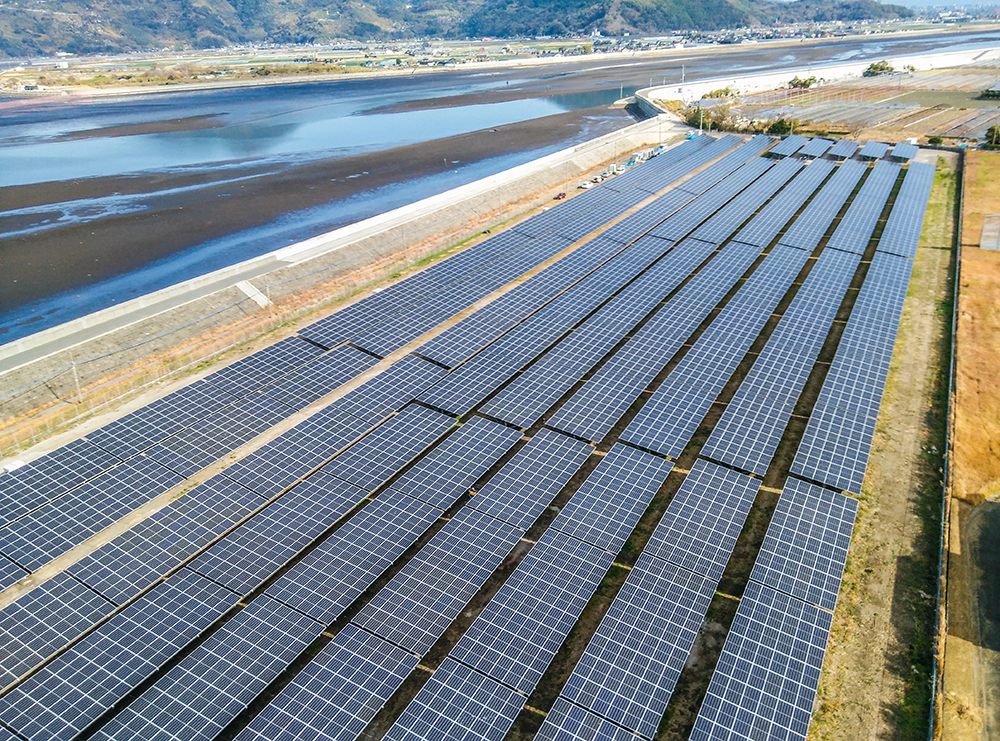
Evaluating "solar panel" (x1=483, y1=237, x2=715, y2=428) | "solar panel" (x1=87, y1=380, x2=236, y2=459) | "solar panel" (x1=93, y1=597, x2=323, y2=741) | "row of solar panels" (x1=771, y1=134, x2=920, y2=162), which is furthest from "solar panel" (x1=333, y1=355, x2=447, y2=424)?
"row of solar panels" (x1=771, y1=134, x2=920, y2=162)

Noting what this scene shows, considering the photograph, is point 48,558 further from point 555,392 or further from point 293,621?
point 555,392

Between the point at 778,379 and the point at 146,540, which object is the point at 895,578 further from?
the point at 146,540

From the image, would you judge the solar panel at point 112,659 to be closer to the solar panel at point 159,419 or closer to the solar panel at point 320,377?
the solar panel at point 159,419

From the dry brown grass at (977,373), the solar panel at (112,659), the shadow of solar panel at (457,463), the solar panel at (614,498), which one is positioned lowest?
the dry brown grass at (977,373)

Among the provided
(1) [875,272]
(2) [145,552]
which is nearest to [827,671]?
(2) [145,552]

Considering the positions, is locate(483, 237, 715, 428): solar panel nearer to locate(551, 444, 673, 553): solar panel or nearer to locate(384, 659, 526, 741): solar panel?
locate(551, 444, 673, 553): solar panel

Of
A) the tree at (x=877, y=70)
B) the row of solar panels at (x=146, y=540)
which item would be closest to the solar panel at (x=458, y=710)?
the row of solar panels at (x=146, y=540)

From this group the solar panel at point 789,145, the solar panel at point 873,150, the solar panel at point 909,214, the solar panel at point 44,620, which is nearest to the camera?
the solar panel at point 44,620
